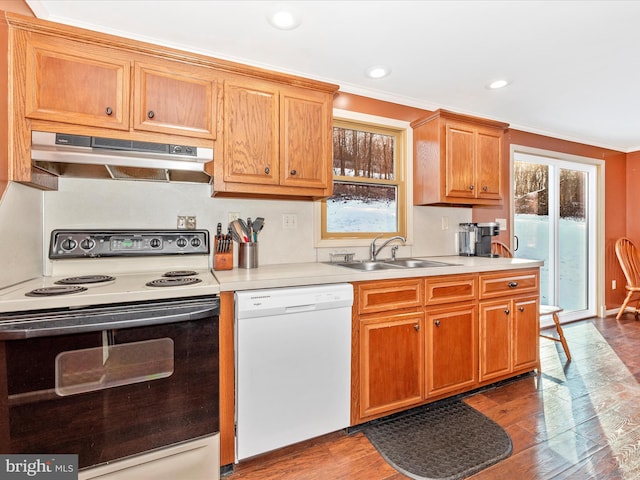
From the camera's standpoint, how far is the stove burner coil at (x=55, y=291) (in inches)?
49.3

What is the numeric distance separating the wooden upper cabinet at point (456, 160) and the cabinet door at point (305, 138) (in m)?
1.06

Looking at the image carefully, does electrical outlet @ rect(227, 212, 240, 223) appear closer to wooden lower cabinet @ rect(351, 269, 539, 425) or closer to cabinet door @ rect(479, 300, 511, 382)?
wooden lower cabinet @ rect(351, 269, 539, 425)

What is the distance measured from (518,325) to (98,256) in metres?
2.91

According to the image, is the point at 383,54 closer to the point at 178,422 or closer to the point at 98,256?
the point at 98,256

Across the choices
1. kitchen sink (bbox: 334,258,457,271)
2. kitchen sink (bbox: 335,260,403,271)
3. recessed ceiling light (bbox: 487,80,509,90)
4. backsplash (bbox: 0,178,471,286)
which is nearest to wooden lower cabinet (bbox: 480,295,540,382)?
kitchen sink (bbox: 334,258,457,271)

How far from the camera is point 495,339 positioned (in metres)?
2.33

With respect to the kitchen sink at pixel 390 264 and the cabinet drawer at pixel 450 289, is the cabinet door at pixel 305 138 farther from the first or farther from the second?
the cabinet drawer at pixel 450 289

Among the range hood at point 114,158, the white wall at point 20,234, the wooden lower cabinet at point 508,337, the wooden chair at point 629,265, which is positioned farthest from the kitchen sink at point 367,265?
the wooden chair at point 629,265

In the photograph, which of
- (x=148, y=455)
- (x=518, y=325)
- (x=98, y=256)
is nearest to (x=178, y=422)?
(x=148, y=455)

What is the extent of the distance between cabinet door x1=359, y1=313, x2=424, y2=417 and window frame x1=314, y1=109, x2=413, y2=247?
0.84 meters

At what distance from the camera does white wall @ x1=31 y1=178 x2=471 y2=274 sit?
6.00ft

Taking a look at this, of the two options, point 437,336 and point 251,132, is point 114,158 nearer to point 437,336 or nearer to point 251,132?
point 251,132

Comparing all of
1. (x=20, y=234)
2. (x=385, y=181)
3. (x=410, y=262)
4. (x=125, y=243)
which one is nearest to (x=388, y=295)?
(x=410, y=262)

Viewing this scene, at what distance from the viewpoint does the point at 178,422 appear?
1395mm
